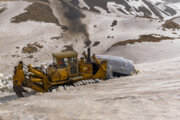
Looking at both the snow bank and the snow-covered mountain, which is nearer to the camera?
the snow bank

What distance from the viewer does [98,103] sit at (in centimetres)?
688

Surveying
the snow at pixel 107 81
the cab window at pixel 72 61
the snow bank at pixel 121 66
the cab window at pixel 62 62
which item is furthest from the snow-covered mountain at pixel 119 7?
the cab window at pixel 62 62

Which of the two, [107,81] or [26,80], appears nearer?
[26,80]

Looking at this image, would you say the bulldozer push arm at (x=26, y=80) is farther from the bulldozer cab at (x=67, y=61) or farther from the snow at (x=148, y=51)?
the snow at (x=148, y=51)

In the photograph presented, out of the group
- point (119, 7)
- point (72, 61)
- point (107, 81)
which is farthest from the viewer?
point (119, 7)

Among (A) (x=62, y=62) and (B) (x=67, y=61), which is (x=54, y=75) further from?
(B) (x=67, y=61)

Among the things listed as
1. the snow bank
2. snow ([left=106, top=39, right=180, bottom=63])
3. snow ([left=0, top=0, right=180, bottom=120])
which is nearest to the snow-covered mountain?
snow ([left=0, top=0, right=180, bottom=120])

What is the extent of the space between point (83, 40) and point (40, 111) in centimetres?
2658

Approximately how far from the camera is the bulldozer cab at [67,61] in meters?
11.3

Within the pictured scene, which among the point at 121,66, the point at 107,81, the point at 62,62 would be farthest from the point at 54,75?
the point at 121,66

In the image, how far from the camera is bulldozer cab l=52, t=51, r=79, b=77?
1127 centimetres

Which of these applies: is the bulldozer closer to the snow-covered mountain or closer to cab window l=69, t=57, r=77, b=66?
cab window l=69, t=57, r=77, b=66

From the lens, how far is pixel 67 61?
11.6 metres

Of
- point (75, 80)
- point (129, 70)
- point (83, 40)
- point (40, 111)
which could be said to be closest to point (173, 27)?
point (83, 40)
